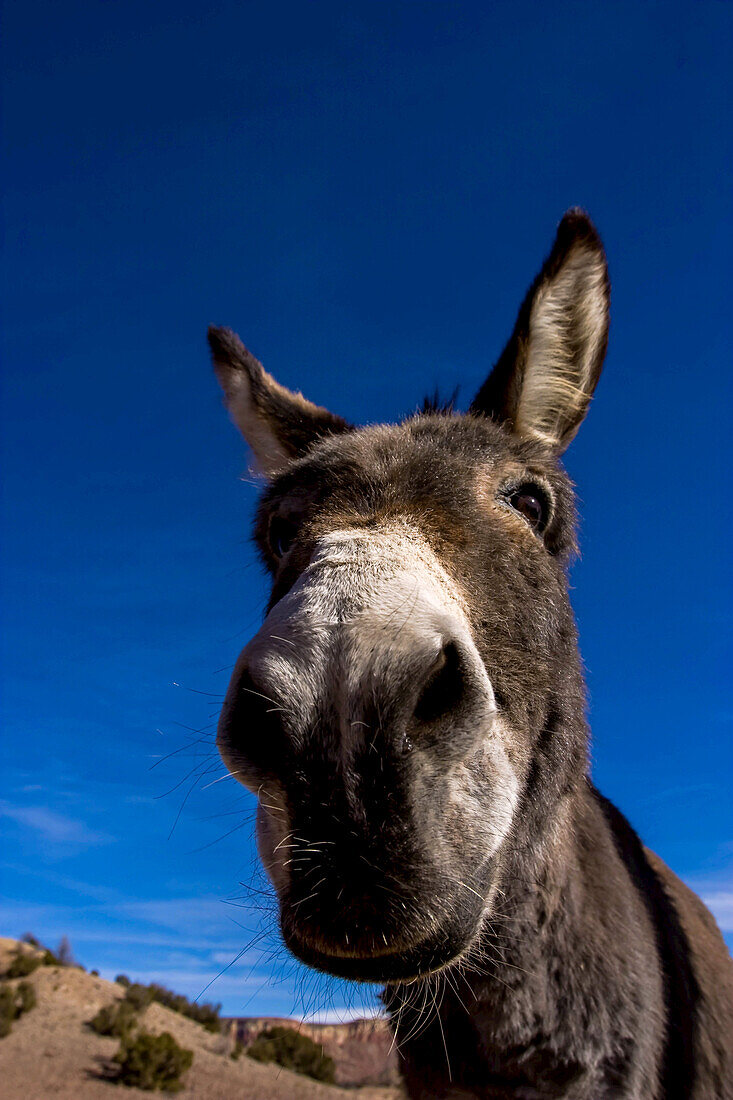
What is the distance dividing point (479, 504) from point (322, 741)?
1.39m

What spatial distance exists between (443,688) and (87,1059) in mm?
19618

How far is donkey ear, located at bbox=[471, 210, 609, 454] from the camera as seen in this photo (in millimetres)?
3447

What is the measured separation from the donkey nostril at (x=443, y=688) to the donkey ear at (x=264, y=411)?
2632mm

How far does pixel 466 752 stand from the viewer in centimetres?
170

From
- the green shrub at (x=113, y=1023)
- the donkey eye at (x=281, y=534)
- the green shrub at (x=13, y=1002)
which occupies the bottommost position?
the green shrub at (x=113, y=1023)

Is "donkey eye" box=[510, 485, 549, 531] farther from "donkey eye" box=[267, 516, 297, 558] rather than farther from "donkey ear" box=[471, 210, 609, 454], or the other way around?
"donkey eye" box=[267, 516, 297, 558]

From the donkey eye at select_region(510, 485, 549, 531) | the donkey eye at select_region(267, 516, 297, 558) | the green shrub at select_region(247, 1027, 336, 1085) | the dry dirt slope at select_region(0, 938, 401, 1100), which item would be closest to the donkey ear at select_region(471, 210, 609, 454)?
the donkey eye at select_region(510, 485, 549, 531)

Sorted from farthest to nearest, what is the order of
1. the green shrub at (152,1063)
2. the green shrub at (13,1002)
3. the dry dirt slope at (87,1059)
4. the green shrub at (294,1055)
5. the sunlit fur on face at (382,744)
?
1. the green shrub at (294,1055)
2. the green shrub at (13,1002)
3. the green shrub at (152,1063)
4. the dry dirt slope at (87,1059)
5. the sunlit fur on face at (382,744)

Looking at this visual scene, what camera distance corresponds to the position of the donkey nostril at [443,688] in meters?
1.69

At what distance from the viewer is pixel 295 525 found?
9.36ft

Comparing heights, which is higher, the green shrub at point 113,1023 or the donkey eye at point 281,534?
the donkey eye at point 281,534

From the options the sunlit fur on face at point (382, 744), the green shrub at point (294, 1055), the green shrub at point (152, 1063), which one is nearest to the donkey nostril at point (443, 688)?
the sunlit fur on face at point (382, 744)

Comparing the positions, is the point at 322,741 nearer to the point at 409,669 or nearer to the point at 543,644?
the point at 409,669

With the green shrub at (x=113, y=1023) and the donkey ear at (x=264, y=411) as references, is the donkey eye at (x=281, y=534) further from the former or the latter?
the green shrub at (x=113, y=1023)
